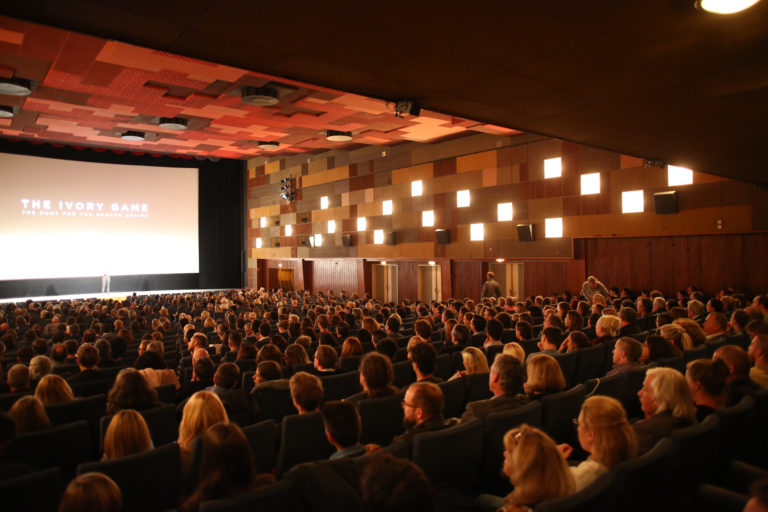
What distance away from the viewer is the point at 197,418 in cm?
296

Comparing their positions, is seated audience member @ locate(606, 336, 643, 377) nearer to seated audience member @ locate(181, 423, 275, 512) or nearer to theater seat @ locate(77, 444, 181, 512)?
seated audience member @ locate(181, 423, 275, 512)

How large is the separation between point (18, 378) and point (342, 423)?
369cm

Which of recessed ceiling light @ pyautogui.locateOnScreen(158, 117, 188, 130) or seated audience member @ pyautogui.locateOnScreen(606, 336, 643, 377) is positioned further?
recessed ceiling light @ pyautogui.locateOnScreen(158, 117, 188, 130)

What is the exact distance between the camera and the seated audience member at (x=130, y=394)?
3623 mm

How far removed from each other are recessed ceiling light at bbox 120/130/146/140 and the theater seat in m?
17.1

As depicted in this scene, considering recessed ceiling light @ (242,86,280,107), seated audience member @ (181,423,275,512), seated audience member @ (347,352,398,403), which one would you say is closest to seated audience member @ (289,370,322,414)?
seated audience member @ (347,352,398,403)

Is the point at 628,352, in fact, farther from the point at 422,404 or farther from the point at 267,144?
the point at 267,144

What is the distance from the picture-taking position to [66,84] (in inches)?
447

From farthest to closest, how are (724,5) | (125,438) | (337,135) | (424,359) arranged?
(337,135)
(424,359)
(125,438)
(724,5)

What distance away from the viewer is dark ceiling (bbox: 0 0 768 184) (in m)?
2.62

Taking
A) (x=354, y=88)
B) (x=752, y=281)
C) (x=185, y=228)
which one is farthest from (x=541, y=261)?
(x=185, y=228)

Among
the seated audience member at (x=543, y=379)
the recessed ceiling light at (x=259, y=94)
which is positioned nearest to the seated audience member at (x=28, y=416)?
the seated audience member at (x=543, y=379)

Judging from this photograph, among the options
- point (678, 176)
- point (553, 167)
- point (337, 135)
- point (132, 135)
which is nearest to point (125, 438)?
point (678, 176)

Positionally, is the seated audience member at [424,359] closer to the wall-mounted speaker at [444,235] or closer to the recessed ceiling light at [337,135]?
the wall-mounted speaker at [444,235]
